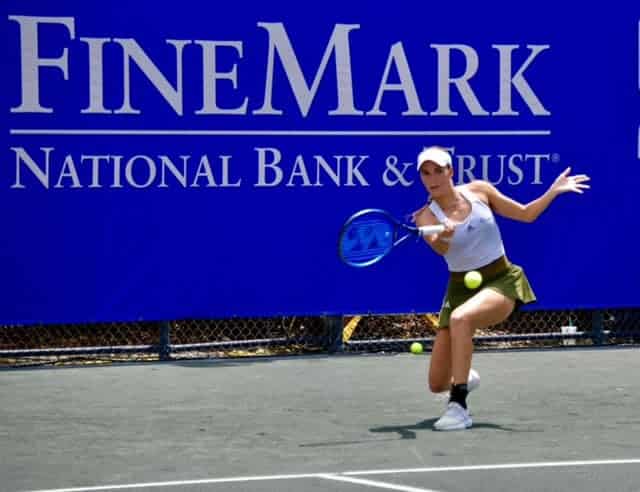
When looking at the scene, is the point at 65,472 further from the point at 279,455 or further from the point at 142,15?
the point at 142,15

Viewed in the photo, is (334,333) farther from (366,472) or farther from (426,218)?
(366,472)

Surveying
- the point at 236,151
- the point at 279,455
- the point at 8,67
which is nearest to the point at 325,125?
the point at 236,151

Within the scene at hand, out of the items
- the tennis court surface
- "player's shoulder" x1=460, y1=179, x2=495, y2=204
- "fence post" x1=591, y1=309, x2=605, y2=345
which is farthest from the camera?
"fence post" x1=591, y1=309, x2=605, y2=345

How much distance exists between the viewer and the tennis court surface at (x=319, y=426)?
7.04 m

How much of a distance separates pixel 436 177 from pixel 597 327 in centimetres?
374

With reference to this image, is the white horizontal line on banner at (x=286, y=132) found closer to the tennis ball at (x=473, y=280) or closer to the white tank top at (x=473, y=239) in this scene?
the white tank top at (x=473, y=239)

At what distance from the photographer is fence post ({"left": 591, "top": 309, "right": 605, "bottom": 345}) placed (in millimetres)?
11790

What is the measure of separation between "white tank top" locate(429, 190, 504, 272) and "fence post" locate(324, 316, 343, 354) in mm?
2936

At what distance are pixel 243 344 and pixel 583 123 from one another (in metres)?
2.88

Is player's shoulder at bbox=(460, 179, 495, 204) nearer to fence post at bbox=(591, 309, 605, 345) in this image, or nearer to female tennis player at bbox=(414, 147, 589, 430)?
female tennis player at bbox=(414, 147, 589, 430)

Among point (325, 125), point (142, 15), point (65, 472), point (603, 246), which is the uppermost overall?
point (142, 15)

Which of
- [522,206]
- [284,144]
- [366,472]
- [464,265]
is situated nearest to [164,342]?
[284,144]

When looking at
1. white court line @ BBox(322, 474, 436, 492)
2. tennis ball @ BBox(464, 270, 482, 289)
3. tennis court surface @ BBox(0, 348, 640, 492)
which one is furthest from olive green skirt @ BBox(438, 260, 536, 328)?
white court line @ BBox(322, 474, 436, 492)

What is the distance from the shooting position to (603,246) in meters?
11.5
